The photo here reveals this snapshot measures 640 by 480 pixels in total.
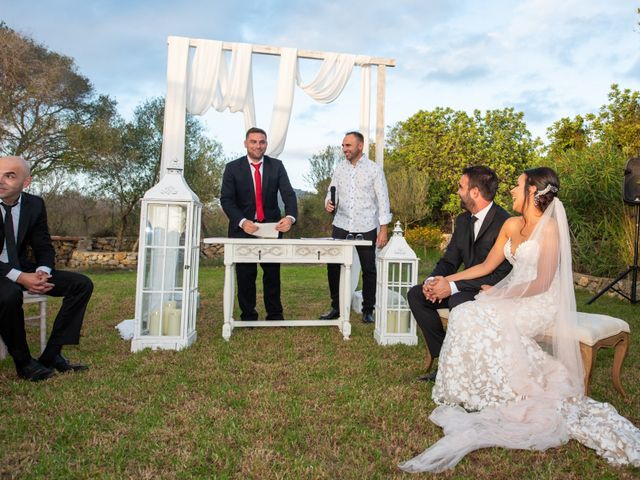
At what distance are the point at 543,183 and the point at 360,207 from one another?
2612 millimetres

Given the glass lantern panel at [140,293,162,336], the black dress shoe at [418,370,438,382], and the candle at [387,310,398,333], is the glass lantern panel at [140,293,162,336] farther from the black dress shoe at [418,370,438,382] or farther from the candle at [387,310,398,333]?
the black dress shoe at [418,370,438,382]

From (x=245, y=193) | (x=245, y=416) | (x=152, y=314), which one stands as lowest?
(x=245, y=416)

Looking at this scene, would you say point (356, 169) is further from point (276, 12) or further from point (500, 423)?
point (500, 423)

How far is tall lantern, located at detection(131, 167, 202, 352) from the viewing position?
13.5ft

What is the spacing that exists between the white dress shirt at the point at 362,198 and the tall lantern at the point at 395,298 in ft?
3.06

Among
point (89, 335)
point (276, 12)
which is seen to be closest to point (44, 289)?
point (89, 335)

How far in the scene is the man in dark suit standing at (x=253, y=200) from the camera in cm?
500

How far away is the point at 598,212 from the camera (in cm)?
865

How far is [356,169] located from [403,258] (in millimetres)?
1481

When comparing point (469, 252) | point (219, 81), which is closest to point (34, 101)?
point (219, 81)

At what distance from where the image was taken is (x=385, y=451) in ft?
7.48

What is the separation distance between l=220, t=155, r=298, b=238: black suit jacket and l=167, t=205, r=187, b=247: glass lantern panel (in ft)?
2.49

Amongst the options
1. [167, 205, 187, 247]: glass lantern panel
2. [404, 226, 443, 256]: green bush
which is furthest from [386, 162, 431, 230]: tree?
[167, 205, 187, 247]: glass lantern panel

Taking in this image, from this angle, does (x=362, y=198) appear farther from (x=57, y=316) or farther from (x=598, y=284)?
(x=598, y=284)
